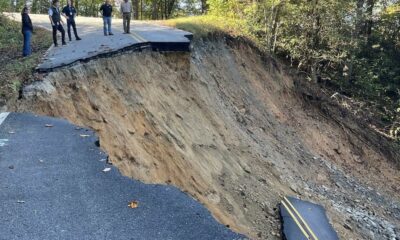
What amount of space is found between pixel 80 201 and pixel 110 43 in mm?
9905

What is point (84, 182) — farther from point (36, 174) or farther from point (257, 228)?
point (257, 228)

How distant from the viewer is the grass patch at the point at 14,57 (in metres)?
10.1

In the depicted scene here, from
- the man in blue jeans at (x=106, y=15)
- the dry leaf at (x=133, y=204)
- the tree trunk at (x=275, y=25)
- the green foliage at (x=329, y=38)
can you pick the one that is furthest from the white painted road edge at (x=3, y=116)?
the tree trunk at (x=275, y=25)

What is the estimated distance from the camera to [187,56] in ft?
51.6

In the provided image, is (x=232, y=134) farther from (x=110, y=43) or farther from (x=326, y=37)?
(x=326, y=37)

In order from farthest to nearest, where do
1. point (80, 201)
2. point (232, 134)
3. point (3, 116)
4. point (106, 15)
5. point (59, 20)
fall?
point (106, 15) < point (232, 134) < point (59, 20) < point (3, 116) < point (80, 201)

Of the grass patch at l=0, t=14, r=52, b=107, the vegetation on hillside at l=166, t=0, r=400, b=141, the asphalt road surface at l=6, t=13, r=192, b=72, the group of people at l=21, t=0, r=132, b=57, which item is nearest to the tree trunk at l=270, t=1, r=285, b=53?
the vegetation on hillside at l=166, t=0, r=400, b=141

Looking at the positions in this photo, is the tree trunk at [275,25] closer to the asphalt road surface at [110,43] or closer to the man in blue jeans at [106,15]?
the asphalt road surface at [110,43]

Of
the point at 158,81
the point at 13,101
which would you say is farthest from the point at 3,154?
the point at 158,81

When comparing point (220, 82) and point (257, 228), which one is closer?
point (257, 228)

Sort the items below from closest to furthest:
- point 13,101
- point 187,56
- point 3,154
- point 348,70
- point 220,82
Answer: point 3,154
point 13,101
point 187,56
point 220,82
point 348,70

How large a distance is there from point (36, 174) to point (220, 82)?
467 inches

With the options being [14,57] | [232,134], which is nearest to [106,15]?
[14,57]

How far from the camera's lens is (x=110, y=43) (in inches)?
584
